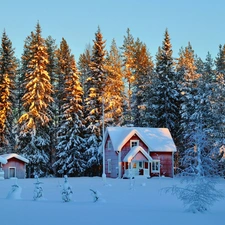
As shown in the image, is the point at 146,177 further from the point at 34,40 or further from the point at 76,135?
the point at 34,40

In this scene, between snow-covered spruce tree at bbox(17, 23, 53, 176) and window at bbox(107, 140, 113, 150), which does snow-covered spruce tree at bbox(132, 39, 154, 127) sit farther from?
snow-covered spruce tree at bbox(17, 23, 53, 176)

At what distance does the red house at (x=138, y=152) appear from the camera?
120ft

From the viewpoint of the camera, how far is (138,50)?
1875 inches

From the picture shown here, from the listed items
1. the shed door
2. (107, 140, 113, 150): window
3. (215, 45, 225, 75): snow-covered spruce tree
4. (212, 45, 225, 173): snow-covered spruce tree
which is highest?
(215, 45, 225, 75): snow-covered spruce tree

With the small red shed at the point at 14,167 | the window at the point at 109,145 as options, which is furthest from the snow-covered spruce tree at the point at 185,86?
the small red shed at the point at 14,167

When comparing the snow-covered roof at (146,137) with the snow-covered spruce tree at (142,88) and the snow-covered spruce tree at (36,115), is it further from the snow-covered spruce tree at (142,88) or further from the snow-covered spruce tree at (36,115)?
the snow-covered spruce tree at (36,115)

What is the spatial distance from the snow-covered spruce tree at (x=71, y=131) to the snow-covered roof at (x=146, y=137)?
10.5 ft

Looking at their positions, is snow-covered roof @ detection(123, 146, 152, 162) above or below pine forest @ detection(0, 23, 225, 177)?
below

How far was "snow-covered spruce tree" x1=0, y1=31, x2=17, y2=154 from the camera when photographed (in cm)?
3738

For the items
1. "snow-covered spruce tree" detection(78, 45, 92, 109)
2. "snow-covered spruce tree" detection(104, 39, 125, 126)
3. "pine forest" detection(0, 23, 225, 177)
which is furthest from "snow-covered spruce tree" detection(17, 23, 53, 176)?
"snow-covered spruce tree" detection(78, 45, 92, 109)

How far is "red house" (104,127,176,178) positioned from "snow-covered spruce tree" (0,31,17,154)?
9.43 m

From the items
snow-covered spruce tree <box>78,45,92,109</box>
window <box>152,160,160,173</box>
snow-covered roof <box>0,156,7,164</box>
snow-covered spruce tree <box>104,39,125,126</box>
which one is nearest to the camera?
snow-covered roof <box>0,156,7,164</box>


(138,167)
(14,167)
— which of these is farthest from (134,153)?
(14,167)

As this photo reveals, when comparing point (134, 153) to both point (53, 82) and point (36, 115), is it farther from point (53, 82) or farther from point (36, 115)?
point (53, 82)
